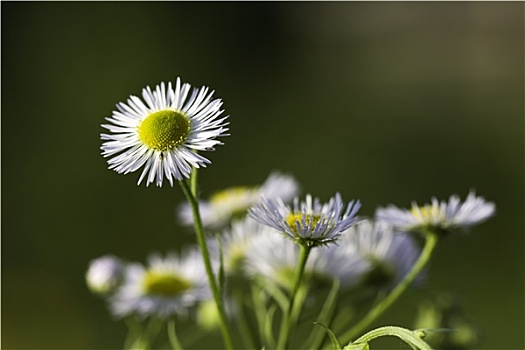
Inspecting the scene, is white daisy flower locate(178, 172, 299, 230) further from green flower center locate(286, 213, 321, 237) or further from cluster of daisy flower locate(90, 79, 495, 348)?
green flower center locate(286, 213, 321, 237)

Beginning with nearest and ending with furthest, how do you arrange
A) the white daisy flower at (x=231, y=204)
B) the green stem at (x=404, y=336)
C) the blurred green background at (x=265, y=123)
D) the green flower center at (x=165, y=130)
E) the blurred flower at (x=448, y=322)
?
1. the green stem at (x=404, y=336)
2. the green flower center at (x=165, y=130)
3. the blurred flower at (x=448, y=322)
4. the white daisy flower at (x=231, y=204)
5. the blurred green background at (x=265, y=123)

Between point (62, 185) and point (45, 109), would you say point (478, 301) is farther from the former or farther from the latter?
point (45, 109)

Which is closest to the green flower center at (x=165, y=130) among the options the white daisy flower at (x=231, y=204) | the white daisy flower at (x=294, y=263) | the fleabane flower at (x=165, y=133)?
the fleabane flower at (x=165, y=133)

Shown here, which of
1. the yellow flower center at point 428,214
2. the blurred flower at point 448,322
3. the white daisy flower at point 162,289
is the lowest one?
the blurred flower at point 448,322

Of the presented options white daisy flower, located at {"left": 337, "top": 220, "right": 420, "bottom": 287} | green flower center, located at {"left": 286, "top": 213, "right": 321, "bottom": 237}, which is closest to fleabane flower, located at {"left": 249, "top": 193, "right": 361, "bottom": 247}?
green flower center, located at {"left": 286, "top": 213, "right": 321, "bottom": 237}

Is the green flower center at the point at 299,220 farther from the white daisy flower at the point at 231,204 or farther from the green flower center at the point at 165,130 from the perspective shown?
the white daisy flower at the point at 231,204

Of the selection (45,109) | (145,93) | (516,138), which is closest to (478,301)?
(516,138)

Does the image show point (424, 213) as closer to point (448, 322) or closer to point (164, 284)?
point (448, 322)
